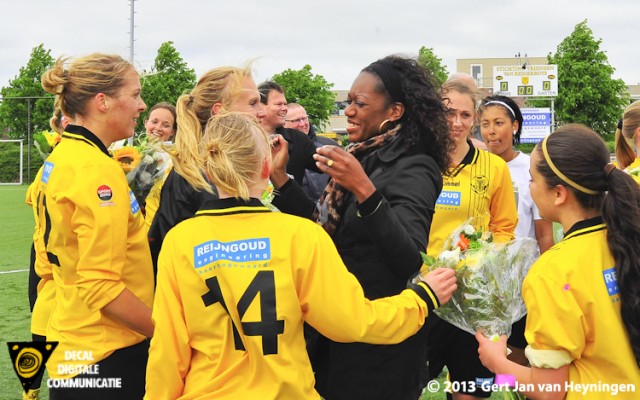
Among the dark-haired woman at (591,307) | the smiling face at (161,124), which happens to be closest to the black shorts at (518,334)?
the dark-haired woman at (591,307)

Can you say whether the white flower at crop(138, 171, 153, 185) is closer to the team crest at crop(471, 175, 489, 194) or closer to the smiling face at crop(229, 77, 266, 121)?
the smiling face at crop(229, 77, 266, 121)

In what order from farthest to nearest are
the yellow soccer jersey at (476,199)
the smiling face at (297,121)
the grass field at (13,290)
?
the smiling face at (297,121) < the grass field at (13,290) < the yellow soccer jersey at (476,199)

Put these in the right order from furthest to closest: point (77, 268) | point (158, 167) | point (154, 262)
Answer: point (158, 167) → point (154, 262) → point (77, 268)

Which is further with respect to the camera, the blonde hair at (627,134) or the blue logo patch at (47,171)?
the blonde hair at (627,134)

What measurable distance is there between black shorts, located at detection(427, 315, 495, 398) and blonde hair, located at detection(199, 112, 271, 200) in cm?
225

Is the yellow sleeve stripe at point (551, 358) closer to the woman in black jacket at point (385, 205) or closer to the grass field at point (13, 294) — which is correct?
the woman in black jacket at point (385, 205)

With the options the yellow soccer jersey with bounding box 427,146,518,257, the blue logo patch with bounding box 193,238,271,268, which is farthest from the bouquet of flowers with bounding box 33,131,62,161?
the yellow soccer jersey with bounding box 427,146,518,257

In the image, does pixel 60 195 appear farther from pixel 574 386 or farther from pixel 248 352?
pixel 574 386

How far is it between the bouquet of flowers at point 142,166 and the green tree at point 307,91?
135 ft

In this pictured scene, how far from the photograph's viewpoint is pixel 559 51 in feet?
136

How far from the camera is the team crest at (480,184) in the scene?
467cm

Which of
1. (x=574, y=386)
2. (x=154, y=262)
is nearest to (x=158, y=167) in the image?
(x=154, y=262)

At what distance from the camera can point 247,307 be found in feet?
7.68

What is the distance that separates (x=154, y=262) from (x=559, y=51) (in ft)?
137
